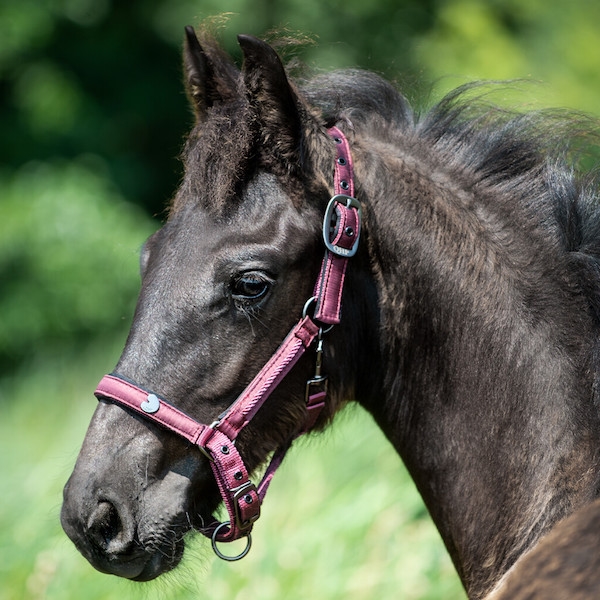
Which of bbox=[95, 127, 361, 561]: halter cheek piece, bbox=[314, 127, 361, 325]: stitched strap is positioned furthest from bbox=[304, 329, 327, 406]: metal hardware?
bbox=[314, 127, 361, 325]: stitched strap

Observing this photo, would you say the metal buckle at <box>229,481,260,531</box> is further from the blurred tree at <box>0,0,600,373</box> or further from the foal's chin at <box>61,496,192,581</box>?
the blurred tree at <box>0,0,600,373</box>

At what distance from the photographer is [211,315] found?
2438 mm

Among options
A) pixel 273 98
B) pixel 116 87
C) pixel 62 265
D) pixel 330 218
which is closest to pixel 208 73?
pixel 273 98

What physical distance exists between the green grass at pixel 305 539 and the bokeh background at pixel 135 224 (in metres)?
0.01

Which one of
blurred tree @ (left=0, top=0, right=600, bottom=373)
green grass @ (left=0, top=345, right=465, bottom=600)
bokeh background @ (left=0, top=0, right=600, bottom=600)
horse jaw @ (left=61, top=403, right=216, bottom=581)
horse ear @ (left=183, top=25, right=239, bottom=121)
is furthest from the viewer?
blurred tree @ (left=0, top=0, right=600, bottom=373)

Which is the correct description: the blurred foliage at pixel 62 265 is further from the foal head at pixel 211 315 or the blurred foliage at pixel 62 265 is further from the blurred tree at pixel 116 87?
the foal head at pixel 211 315

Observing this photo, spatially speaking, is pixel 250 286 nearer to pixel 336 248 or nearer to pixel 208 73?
pixel 336 248

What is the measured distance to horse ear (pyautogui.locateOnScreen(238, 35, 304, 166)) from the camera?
244 cm

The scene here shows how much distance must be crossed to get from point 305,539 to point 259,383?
8.73 feet

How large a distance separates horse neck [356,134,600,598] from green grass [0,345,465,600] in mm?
1525

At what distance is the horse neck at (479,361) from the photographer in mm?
2420

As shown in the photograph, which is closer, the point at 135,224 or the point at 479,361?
the point at 479,361

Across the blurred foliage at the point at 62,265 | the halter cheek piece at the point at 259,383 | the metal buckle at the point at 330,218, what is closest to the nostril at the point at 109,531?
the halter cheek piece at the point at 259,383

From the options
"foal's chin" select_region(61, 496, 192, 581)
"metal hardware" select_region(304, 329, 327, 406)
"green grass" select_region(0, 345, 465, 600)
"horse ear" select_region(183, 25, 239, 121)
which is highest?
"horse ear" select_region(183, 25, 239, 121)
